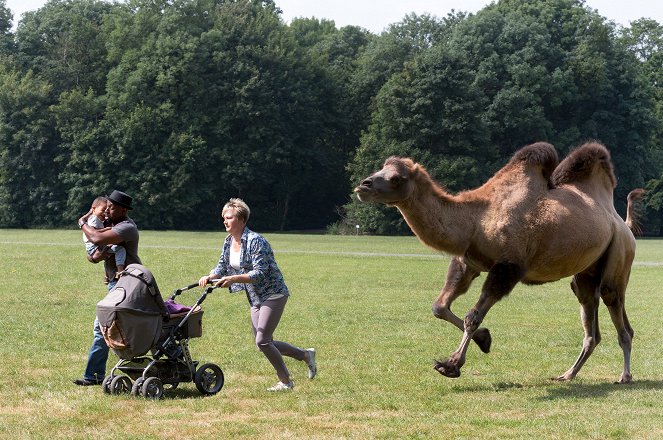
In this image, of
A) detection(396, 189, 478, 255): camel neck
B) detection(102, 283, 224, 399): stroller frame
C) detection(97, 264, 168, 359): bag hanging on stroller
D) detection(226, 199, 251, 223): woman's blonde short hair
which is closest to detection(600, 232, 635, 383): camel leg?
detection(396, 189, 478, 255): camel neck

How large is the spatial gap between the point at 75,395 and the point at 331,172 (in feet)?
213

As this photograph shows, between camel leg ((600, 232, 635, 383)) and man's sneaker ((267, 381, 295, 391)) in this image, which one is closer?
man's sneaker ((267, 381, 295, 391))

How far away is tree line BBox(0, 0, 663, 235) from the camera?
67.4 m

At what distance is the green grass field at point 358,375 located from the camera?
8.34 m

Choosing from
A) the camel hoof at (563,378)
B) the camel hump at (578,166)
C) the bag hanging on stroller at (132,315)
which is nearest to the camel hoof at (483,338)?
the camel hoof at (563,378)

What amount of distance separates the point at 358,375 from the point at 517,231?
2.44 metres

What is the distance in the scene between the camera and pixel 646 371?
471 inches

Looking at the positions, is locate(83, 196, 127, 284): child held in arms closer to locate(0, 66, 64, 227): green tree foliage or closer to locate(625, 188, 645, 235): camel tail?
locate(625, 188, 645, 235): camel tail

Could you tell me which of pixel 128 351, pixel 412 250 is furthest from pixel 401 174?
pixel 412 250

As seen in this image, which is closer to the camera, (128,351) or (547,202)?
(128,351)

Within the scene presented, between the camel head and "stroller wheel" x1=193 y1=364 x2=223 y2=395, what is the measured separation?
225 cm

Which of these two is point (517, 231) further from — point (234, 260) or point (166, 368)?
point (166, 368)

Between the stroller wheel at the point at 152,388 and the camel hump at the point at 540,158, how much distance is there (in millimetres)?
4568

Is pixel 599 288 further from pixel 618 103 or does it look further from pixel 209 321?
pixel 618 103
